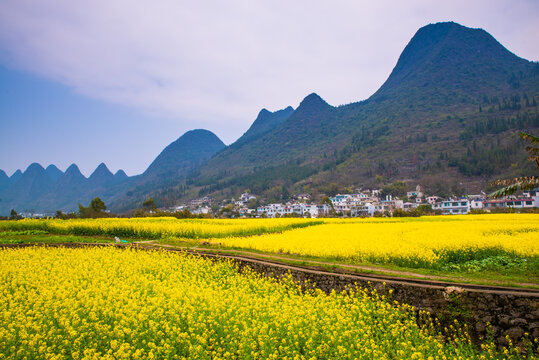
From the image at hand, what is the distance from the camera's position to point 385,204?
8050 centimetres

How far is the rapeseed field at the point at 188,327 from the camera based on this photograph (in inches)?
210

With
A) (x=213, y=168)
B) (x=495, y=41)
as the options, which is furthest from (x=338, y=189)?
(x=495, y=41)

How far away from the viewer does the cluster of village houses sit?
6694 centimetres

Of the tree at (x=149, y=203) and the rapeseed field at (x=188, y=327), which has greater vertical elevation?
the tree at (x=149, y=203)

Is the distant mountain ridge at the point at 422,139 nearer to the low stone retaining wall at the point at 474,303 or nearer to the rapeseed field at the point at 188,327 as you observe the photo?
the low stone retaining wall at the point at 474,303

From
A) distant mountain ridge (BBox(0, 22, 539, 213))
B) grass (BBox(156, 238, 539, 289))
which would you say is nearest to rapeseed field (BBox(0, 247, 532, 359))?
grass (BBox(156, 238, 539, 289))

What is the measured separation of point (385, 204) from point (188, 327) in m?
80.2

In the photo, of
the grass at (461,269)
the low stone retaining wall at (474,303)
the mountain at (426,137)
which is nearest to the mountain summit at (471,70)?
the mountain at (426,137)

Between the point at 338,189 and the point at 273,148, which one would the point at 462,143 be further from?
the point at 273,148

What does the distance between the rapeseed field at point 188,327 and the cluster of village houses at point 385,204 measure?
177ft

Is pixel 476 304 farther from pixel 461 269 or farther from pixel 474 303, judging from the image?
pixel 461 269

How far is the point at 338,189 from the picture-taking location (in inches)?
3996

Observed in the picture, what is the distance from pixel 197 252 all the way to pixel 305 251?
474 centimetres

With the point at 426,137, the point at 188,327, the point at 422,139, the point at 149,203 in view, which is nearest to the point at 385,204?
the point at 422,139
